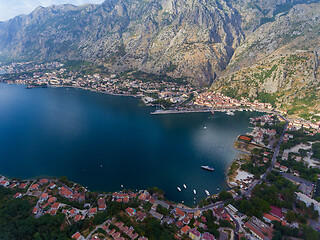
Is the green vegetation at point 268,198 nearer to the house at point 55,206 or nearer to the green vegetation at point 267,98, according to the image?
the house at point 55,206

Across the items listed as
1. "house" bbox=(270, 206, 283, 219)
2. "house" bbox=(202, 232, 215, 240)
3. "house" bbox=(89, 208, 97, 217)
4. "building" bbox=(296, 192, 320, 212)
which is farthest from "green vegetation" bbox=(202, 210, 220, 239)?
"house" bbox=(89, 208, 97, 217)

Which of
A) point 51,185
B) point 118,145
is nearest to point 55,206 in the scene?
point 51,185

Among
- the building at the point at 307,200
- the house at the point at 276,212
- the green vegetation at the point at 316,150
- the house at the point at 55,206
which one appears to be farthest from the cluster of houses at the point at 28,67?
the building at the point at 307,200

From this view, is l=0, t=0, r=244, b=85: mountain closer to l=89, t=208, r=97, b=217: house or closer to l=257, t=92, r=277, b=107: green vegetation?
l=257, t=92, r=277, b=107: green vegetation

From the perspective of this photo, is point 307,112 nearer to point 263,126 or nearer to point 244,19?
point 263,126

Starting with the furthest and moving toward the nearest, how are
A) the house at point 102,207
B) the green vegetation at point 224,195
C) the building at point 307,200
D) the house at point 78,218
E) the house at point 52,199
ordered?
the green vegetation at point 224,195
the building at point 307,200
the house at point 52,199
the house at point 102,207
the house at point 78,218

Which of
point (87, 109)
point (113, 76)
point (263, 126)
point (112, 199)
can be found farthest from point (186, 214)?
point (113, 76)
